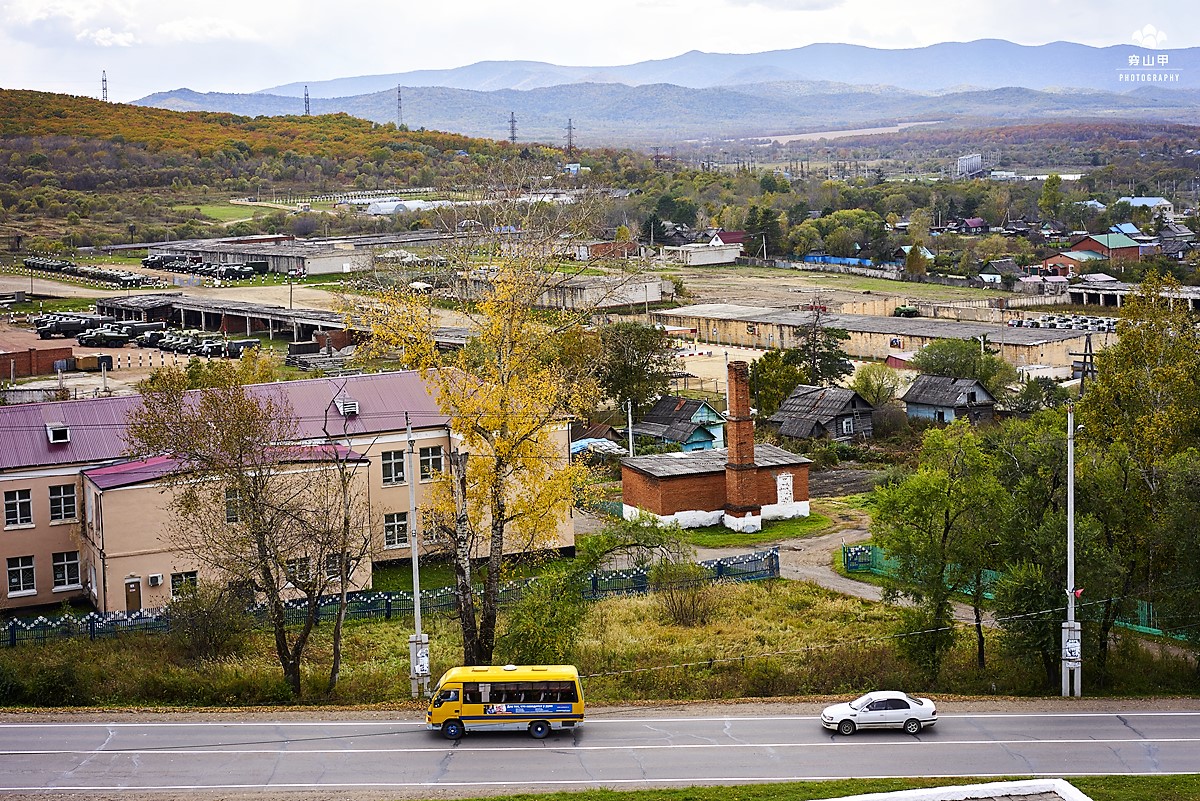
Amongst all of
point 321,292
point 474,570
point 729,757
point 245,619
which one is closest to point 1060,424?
point 474,570

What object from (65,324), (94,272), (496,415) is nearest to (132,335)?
(65,324)

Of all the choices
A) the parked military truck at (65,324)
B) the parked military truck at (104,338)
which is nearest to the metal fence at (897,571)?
the parked military truck at (104,338)

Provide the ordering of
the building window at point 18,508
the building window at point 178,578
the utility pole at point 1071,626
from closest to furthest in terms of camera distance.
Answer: the utility pole at point 1071,626 < the building window at point 178,578 < the building window at point 18,508

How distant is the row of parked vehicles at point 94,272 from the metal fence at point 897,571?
80.0 meters

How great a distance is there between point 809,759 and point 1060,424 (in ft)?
53.3

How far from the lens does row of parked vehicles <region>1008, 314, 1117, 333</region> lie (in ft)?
257

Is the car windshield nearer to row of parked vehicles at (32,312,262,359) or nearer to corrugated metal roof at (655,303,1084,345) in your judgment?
corrugated metal roof at (655,303,1084,345)

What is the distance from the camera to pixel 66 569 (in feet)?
99.6

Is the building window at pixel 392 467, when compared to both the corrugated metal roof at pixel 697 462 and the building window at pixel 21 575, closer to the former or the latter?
the corrugated metal roof at pixel 697 462

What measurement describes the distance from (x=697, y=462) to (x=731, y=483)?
160cm

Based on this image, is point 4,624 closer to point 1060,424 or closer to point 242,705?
point 242,705

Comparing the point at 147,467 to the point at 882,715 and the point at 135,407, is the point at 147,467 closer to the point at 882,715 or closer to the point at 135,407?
the point at 135,407

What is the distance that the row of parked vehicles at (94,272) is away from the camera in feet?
337

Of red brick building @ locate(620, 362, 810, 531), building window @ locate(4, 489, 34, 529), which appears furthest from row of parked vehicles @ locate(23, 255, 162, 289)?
building window @ locate(4, 489, 34, 529)
